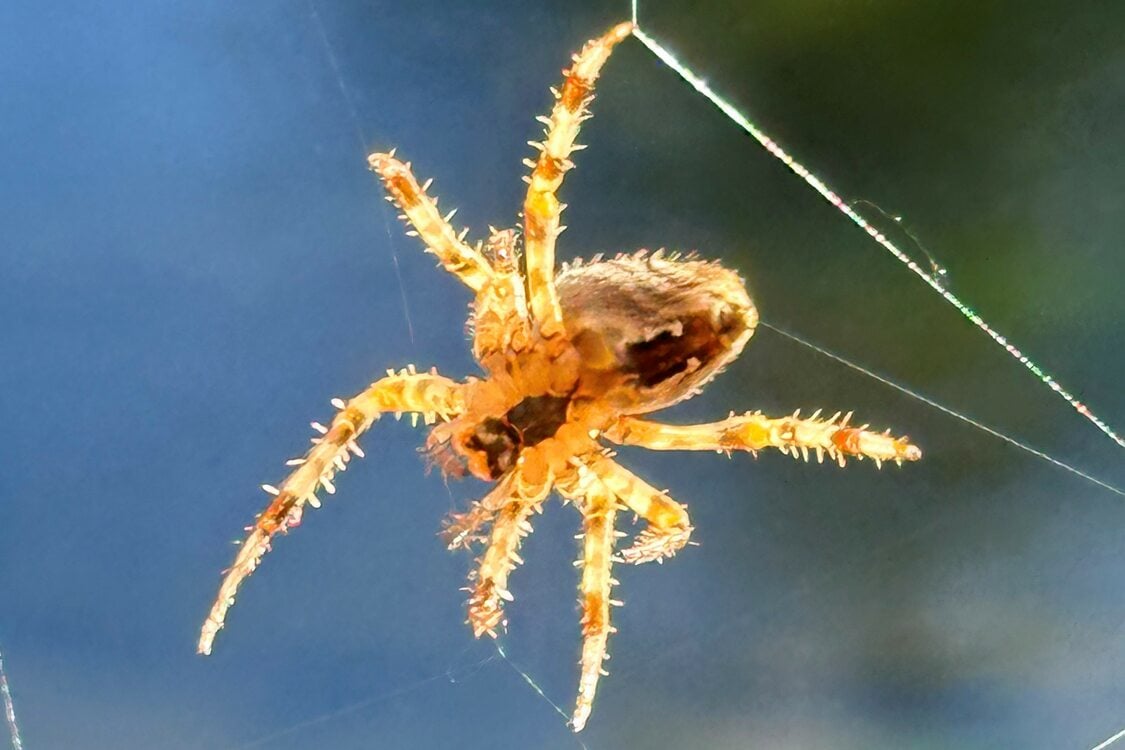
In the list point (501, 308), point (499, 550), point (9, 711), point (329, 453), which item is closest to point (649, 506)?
point (499, 550)

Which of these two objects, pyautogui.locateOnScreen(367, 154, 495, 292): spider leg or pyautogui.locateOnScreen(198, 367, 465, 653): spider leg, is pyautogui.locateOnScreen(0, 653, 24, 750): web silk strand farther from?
pyautogui.locateOnScreen(367, 154, 495, 292): spider leg

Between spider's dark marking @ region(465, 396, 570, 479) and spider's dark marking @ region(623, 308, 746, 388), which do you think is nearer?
spider's dark marking @ region(623, 308, 746, 388)

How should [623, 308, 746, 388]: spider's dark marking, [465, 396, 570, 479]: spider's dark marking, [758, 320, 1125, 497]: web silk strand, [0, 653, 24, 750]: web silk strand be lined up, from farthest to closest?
[758, 320, 1125, 497]: web silk strand < [0, 653, 24, 750]: web silk strand < [465, 396, 570, 479]: spider's dark marking < [623, 308, 746, 388]: spider's dark marking

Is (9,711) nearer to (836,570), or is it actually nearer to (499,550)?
(499,550)

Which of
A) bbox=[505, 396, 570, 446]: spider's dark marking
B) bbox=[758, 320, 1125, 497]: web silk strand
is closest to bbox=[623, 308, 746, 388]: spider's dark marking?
bbox=[505, 396, 570, 446]: spider's dark marking

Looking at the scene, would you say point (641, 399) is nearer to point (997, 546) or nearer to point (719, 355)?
point (719, 355)

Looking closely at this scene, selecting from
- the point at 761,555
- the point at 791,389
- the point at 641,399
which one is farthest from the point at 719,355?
the point at 761,555
